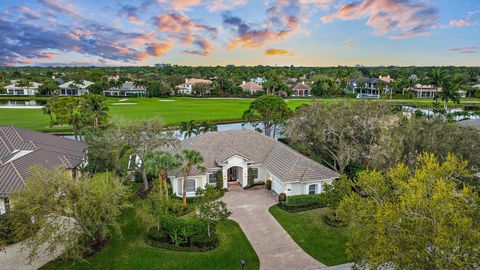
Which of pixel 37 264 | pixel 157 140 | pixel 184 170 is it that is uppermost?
pixel 157 140

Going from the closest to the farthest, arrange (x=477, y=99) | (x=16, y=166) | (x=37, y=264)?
(x=37, y=264), (x=16, y=166), (x=477, y=99)

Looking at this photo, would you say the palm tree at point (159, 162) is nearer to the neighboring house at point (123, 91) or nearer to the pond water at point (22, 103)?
the pond water at point (22, 103)

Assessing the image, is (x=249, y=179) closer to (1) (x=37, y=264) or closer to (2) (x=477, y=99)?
(1) (x=37, y=264)

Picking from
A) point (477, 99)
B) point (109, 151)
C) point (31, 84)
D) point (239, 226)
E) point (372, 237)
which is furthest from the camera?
point (31, 84)

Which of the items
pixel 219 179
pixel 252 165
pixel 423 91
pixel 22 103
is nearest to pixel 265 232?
pixel 219 179

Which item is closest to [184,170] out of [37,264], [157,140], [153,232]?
[157,140]

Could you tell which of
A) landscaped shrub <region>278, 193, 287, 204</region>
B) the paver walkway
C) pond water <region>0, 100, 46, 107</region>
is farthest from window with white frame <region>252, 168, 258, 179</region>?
pond water <region>0, 100, 46, 107</region>
